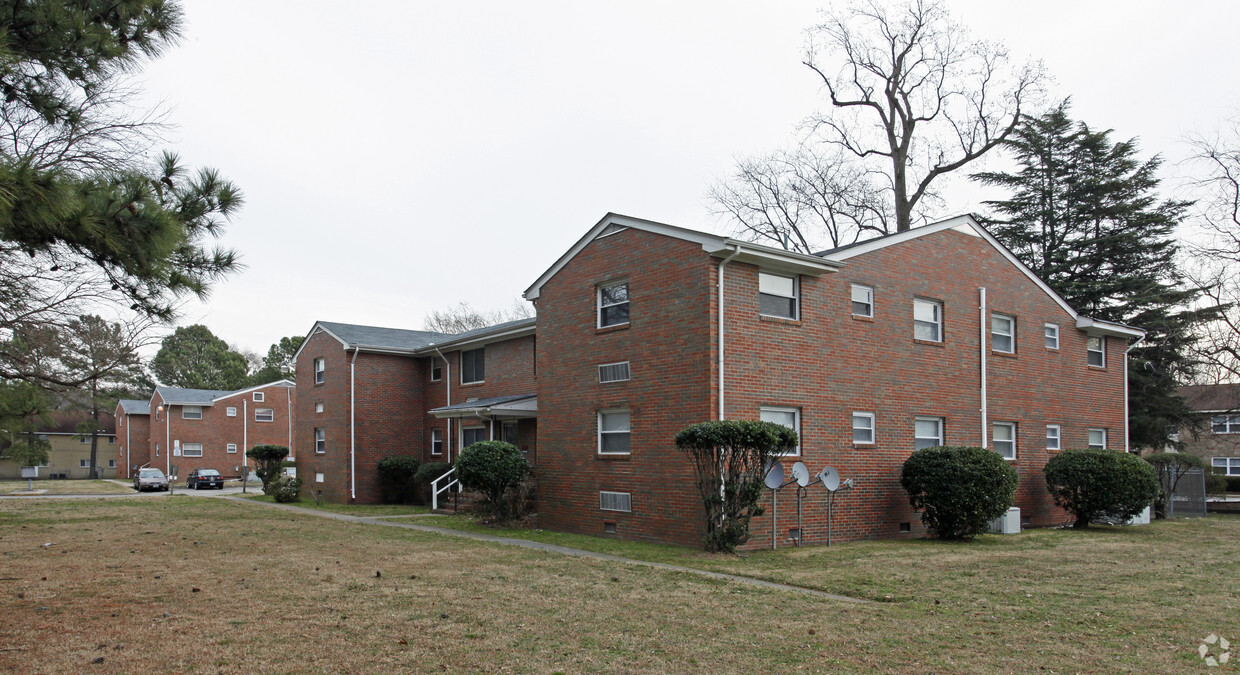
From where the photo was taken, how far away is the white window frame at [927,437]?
18953 mm

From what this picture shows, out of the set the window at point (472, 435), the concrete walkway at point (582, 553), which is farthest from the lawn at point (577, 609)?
the window at point (472, 435)

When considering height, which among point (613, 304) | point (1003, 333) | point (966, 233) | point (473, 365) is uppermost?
point (966, 233)

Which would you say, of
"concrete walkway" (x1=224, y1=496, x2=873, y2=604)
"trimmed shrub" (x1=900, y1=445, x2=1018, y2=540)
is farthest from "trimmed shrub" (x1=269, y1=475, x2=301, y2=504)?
"trimmed shrub" (x1=900, y1=445, x2=1018, y2=540)

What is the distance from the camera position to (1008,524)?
18969mm

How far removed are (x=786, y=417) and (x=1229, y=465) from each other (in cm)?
3943

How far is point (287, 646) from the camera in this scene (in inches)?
285

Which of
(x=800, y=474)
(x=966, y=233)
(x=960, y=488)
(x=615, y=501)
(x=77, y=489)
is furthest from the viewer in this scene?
(x=77, y=489)

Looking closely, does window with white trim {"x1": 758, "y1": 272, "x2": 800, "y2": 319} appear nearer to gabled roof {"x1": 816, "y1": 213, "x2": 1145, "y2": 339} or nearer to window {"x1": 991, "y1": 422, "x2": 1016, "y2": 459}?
gabled roof {"x1": 816, "y1": 213, "x2": 1145, "y2": 339}

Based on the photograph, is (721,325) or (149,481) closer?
(721,325)

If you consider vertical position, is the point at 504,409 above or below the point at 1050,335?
below

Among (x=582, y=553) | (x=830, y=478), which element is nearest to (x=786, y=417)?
(x=830, y=478)

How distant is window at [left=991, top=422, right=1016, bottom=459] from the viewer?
20875 millimetres

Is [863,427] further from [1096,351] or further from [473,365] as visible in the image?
[473,365]

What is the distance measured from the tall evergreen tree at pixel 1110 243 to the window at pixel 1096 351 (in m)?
9.30
